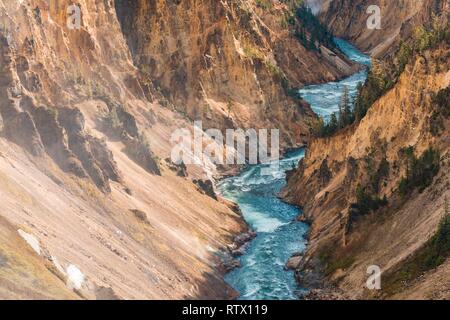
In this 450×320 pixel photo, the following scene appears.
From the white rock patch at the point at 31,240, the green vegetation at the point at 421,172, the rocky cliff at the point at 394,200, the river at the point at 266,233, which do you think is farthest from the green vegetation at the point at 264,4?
the white rock patch at the point at 31,240

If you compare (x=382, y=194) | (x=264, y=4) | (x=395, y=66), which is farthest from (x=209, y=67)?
(x=382, y=194)

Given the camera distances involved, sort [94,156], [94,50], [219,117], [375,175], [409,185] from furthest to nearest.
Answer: [219,117] < [94,50] < [94,156] < [375,175] < [409,185]

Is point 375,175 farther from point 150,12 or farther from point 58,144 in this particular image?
point 150,12

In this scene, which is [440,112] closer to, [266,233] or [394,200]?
[394,200]

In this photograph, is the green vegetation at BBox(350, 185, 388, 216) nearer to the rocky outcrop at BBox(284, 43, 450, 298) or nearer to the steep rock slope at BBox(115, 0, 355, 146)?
the rocky outcrop at BBox(284, 43, 450, 298)

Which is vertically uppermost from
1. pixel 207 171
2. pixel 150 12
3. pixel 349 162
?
pixel 150 12
